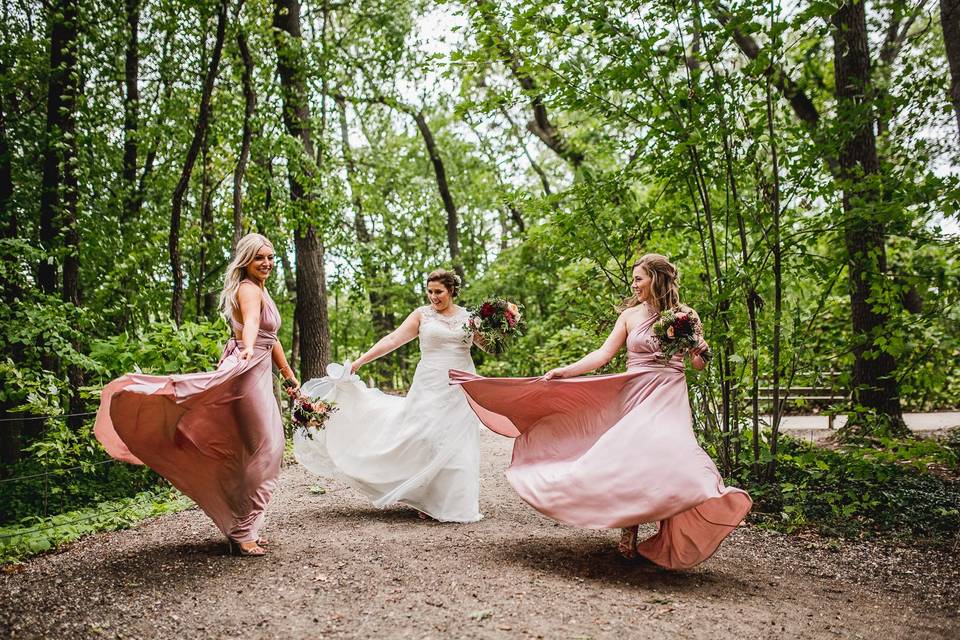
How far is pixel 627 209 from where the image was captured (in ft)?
25.0

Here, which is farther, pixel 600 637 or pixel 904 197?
pixel 904 197

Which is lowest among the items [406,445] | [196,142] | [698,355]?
[406,445]

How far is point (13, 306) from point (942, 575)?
937cm

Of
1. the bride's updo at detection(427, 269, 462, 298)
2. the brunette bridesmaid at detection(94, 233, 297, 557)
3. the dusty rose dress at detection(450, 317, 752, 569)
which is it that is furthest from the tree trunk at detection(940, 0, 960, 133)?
the brunette bridesmaid at detection(94, 233, 297, 557)

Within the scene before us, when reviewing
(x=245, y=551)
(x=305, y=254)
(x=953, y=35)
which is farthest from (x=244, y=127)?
(x=953, y=35)

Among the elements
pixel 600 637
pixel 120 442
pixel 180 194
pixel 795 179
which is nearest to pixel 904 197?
pixel 795 179

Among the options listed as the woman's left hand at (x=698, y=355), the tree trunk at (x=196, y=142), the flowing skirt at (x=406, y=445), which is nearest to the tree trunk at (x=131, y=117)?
the tree trunk at (x=196, y=142)

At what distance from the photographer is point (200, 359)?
8.24 metres

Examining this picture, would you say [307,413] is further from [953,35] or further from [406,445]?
[953,35]

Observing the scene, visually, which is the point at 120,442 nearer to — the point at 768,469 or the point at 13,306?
the point at 13,306

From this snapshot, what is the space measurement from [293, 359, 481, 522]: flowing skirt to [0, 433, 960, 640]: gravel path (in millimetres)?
323

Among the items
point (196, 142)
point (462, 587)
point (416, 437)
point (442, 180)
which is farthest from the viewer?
point (442, 180)

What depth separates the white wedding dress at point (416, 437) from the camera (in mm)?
6473

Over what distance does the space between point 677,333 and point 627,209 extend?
2994 mm
